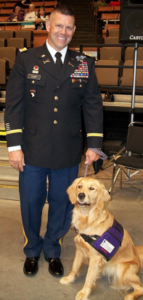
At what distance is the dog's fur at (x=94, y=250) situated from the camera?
5.90ft

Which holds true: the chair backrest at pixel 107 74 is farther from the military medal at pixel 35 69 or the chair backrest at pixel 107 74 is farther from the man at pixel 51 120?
the military medal at pixel 35 69

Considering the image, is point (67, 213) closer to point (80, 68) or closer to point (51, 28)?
point (80, 68)

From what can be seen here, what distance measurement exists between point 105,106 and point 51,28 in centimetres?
290

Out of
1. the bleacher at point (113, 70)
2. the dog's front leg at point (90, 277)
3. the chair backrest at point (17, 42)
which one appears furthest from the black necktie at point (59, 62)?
the chair backrest at point (17, 42)

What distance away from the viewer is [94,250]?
1834 millimetres

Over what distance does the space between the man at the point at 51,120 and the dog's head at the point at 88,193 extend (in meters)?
0.20

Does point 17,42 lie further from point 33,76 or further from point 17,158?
point 17,158

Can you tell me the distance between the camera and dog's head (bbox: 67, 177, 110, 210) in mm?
1773

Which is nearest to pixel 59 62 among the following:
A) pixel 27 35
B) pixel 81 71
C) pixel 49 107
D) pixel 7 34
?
pixel 81 71

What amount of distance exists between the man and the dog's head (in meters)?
0.20

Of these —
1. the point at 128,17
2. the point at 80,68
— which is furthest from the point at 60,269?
the point at 128,17

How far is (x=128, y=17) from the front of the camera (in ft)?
12.1

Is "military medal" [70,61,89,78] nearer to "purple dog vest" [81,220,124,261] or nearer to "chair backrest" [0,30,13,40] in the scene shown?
"purple dog vest" [81,220,124,261]

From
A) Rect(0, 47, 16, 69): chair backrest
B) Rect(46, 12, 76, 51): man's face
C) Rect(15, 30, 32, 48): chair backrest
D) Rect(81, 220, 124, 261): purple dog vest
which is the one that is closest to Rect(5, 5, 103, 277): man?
Rect(46, 12, 76, 51): man's face
